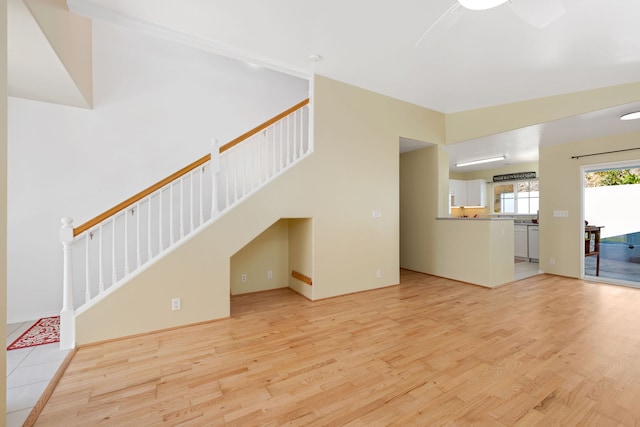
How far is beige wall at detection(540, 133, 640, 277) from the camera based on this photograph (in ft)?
15.9

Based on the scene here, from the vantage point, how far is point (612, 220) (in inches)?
211

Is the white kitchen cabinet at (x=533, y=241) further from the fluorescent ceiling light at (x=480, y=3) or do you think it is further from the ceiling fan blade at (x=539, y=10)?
the fluorescent ceiling light at (x=480, y=3)

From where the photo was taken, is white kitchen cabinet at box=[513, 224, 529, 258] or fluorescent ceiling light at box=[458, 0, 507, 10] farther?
white kitchen cabinet at box=[513, 224, 529, 258]

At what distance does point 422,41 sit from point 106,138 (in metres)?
3.89

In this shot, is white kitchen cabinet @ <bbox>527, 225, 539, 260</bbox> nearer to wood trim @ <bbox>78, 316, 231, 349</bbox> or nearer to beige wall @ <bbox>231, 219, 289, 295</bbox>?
beige wall @ <bbox>231, 219, 289, 295</bbox>

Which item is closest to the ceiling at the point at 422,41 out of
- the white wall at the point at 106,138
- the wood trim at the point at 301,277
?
the white wall at the point at 106,138

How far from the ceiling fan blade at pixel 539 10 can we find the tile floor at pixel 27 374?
4200 mm

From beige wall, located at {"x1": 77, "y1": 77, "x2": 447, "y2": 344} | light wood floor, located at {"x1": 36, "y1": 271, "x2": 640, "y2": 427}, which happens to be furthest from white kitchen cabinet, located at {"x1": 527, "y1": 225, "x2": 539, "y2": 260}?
light wood floor, located at {"x1": 36, "y1": 271, "x2": 640, "y2": 427}

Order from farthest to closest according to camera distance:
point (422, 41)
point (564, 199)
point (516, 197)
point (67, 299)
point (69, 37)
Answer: point (516, 197)
point (564, 199)
point (69, 37)
point (67, 299)
point (422, 41)

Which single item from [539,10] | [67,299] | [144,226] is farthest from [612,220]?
[67,299]

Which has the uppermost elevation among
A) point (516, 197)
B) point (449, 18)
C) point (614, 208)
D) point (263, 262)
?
point (449, 18)

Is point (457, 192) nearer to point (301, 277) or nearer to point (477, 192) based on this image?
point (477, 192)

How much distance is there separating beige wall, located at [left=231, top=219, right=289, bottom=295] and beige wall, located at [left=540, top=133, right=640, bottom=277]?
5369 millimetres

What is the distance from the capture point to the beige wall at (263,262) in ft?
13.5
